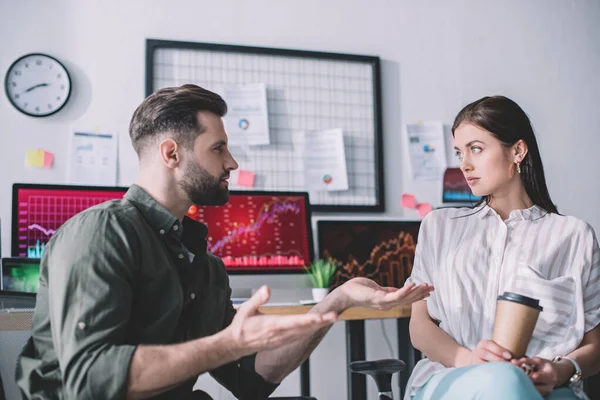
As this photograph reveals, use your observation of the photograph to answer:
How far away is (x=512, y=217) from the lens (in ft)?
5.24

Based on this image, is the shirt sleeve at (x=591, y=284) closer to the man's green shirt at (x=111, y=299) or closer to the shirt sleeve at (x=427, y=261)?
the shirt sleeve at (x=427, y=261)

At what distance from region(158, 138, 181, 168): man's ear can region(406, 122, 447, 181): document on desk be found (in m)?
1.72

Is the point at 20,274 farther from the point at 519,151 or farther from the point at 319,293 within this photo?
the point at 519,151

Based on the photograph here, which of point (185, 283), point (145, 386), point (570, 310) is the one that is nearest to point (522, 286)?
point (570, 310)

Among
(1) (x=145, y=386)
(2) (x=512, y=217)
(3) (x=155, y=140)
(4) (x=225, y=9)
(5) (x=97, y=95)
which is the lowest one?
(1) (x=145, y=386)

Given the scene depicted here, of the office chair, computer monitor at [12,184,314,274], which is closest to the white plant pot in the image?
computer monitor at [12,184,314,274]

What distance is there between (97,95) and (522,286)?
5.99ft

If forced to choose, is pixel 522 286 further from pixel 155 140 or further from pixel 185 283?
pixel 155 140

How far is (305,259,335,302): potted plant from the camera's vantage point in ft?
7.84

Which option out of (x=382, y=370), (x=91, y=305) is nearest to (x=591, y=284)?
(x=382, y=370)

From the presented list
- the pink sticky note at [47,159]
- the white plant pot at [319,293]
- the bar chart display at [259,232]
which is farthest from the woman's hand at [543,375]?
Result: the pink sticky note at [47,159]

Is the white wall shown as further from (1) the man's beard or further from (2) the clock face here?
(1) the man's beard

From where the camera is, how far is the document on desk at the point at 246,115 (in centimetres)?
267

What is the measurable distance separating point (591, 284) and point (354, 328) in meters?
1.02
